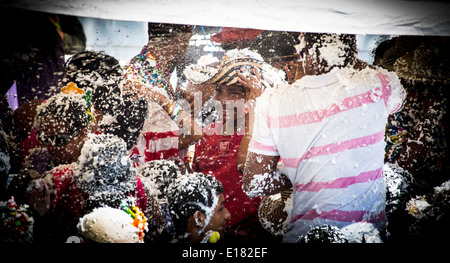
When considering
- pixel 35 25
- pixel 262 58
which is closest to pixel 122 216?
pixel 35 25

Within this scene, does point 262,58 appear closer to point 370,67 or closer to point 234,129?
point 234,129

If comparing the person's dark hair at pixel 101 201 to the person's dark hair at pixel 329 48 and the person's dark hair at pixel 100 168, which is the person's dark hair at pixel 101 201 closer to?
the person's dark hair at pixel 100 168

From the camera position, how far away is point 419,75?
64.8 inches

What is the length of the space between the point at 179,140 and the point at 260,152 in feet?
1.52

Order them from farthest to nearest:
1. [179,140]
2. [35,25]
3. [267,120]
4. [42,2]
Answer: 1. [179,140]
2. [267,120]
3. [35,25]
4. [42,2]

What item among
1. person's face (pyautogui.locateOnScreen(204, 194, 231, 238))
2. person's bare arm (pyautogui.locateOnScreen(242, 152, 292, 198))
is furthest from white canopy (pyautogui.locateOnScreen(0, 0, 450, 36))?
person's face (pyautogui.locateOnScreen(204, 194, 231, 238))

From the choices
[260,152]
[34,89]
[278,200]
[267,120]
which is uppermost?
[34,89]

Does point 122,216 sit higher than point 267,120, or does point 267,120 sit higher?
point 267,120

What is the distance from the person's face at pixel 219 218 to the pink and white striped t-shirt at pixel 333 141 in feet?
1.22

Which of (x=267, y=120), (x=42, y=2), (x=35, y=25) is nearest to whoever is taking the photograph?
(x=42, y=2)

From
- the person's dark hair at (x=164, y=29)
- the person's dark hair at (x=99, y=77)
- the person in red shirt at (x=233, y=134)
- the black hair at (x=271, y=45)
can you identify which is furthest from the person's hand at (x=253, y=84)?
the person's dark hair at (x=99, y=77)

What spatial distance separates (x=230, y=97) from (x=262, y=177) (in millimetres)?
488
